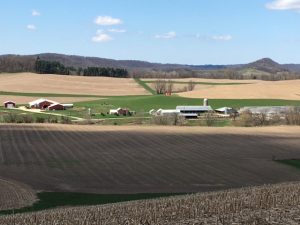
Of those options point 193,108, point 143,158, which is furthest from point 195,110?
point 143,158

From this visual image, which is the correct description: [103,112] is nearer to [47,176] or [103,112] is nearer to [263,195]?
[47,176]

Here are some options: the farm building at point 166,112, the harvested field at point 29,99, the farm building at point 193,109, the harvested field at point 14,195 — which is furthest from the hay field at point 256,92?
the harvested field at point 14,195

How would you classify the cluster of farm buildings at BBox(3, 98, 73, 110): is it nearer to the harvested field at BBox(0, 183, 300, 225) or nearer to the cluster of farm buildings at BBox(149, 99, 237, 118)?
the cluster of farm buildings at BBox(149, 99, 237, 118)

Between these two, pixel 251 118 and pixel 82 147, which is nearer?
pixel 82 147

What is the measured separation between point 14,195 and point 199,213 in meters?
16.0

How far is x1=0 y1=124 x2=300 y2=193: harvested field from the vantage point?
35.4 meters

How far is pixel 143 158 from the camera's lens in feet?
148

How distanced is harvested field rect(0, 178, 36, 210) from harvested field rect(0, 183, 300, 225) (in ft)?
32.2

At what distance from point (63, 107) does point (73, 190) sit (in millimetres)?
77616

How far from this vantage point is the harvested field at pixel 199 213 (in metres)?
15.7

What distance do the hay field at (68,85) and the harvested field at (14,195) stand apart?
108m

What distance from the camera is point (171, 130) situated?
221 ft

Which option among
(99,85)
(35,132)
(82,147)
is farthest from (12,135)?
(99,85)

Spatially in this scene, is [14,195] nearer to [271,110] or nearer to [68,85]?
[271,110]
